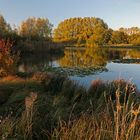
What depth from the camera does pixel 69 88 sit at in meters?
9.90

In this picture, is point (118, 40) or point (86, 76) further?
point (118, 40)

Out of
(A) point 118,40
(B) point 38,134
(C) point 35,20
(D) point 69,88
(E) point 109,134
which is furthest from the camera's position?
(A) point 118,40

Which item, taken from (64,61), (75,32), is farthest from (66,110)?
(75,32)

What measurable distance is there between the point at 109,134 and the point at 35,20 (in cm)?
7330

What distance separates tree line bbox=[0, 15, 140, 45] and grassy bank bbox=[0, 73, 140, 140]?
103ft

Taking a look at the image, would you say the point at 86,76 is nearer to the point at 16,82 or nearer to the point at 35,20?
the point at 16,82

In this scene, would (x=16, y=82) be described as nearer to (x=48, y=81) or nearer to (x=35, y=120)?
(x=48, y=81)

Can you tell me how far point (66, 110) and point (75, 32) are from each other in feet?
338

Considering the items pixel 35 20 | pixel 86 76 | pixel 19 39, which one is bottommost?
pixel 86 76

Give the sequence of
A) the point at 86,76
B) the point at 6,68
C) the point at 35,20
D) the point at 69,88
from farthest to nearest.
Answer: the point at 35,20 < the point at 86,76 < the point at 6,68 < the point at 69,88

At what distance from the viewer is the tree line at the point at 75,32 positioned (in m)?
59.0

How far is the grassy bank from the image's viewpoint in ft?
13.0

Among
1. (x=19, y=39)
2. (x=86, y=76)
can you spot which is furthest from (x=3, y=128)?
(x=19, y=39)

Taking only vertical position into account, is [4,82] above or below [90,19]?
below
